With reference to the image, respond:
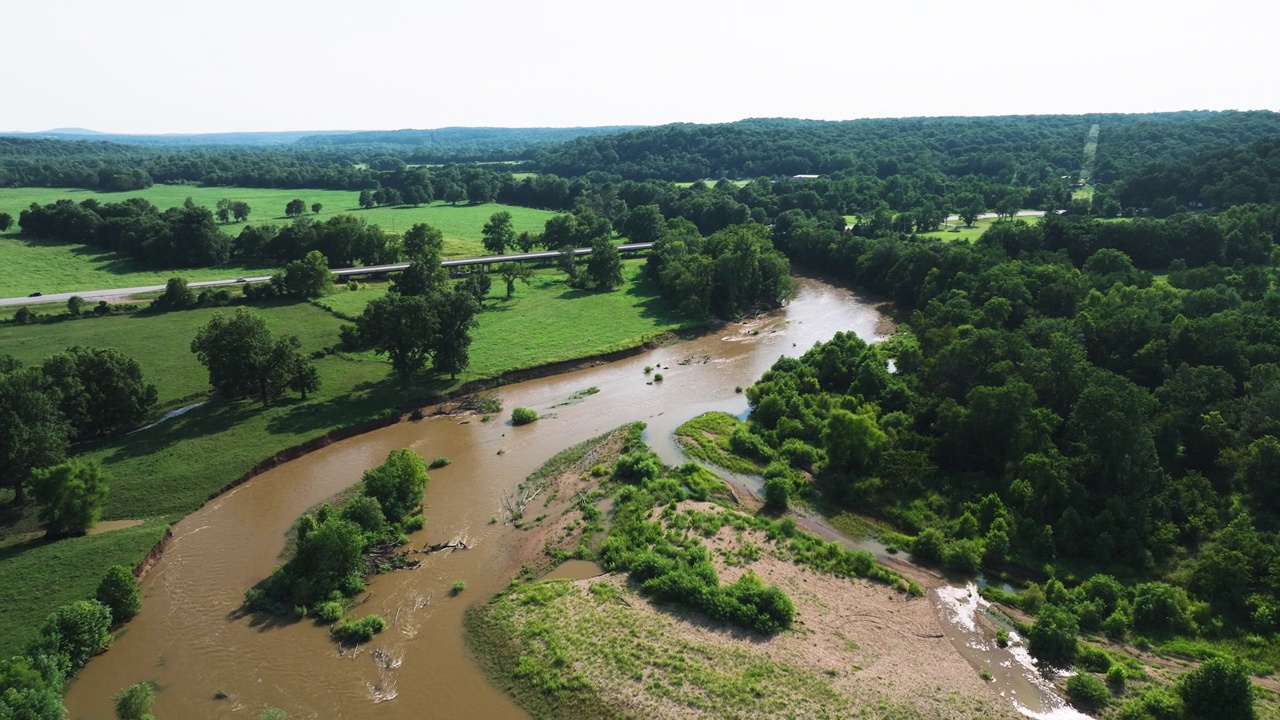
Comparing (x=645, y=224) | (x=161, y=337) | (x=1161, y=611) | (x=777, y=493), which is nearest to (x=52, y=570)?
(x=777, y=493)

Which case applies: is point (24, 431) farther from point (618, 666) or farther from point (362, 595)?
point (618, 666)

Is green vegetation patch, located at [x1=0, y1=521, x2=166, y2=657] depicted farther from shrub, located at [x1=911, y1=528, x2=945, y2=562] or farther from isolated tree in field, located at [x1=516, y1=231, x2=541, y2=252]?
isolated tree in field, located at [x1=516, y1=231, x2=541, y2=252]

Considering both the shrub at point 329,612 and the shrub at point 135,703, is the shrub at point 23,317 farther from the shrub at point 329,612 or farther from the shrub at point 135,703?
the shrub at point 135,703

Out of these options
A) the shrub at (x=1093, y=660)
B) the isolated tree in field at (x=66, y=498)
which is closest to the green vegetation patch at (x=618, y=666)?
the shrub at (x=1093, y=660)

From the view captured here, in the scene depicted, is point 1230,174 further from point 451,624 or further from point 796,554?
point 451,624

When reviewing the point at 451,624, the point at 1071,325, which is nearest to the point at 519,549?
the point at 451,624

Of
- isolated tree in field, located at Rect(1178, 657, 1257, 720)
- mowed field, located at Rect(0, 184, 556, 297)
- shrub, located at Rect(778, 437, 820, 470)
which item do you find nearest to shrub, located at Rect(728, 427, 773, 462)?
shrub, located at Rect(778, 437, 820, 470)
